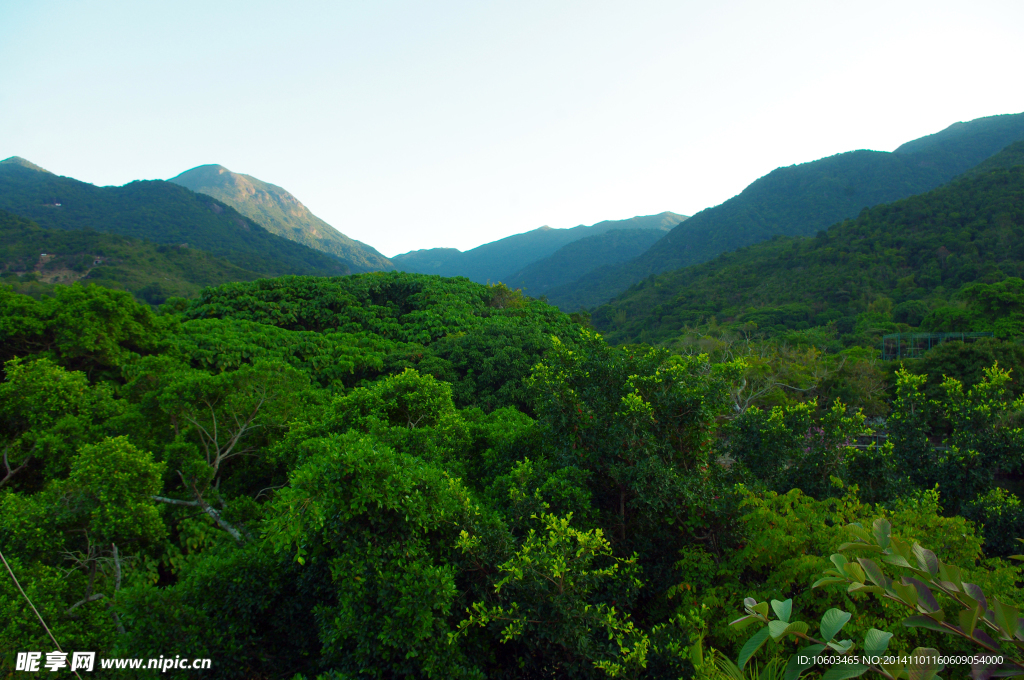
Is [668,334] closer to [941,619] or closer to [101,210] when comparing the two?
[941,619]

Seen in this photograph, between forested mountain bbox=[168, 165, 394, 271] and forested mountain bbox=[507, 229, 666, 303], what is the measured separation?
44494 millimetres

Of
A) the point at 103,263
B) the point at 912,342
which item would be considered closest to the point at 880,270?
the point at 912,342

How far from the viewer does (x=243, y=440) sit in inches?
403

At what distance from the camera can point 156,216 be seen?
89.6 meters

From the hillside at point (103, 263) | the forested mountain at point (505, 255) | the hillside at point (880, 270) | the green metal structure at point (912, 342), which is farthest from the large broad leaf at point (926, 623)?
A: the forested mountain at point (505, 255)

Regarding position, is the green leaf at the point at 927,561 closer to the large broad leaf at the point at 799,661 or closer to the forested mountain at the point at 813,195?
the large broad leaf at the point at 799,661

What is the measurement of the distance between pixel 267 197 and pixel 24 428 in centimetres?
17095

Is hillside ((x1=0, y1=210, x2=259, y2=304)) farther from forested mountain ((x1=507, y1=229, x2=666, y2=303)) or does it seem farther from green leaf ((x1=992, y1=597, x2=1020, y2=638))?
forested mountain ((x1=507, y1=229, x2=666, y2=303))

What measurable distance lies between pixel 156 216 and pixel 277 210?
66.9 metres

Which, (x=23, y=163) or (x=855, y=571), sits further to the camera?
(x=23, y=163)

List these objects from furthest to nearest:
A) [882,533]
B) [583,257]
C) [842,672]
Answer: [583,257], [882,533], [842,672]

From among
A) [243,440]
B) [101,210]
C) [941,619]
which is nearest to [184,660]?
[941,619]

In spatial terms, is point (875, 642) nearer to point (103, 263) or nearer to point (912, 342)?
point (912, 342)

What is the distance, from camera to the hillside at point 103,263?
5056cm
